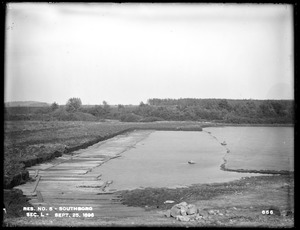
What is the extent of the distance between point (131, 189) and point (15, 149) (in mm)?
1527

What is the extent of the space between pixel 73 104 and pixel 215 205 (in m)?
2.18

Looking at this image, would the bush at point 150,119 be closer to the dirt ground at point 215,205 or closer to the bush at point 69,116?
the bush at point 69,116

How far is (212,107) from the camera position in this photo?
434 centimetres

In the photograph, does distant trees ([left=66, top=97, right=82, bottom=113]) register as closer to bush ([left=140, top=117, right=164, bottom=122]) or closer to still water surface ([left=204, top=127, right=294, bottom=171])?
bush ([left=140, top=117, right=164, bottom=122])

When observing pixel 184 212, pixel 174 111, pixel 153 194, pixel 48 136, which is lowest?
pixel 184 212

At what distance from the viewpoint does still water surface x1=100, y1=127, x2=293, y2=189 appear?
13.1ft

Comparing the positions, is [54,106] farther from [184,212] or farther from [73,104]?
[184,212]

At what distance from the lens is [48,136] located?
13.7 feet

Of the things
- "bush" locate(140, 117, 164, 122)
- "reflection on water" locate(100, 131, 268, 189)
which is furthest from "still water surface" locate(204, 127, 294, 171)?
"bush" locate(140, 117, 164, 122)

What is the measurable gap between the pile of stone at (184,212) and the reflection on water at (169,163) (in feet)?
1.32

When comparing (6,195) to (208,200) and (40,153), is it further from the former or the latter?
(208,200)

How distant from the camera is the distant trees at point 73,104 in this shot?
13.4 feet

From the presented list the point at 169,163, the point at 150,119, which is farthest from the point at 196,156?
the point at 150,119

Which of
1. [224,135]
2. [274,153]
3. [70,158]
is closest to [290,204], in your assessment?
[274,153]
